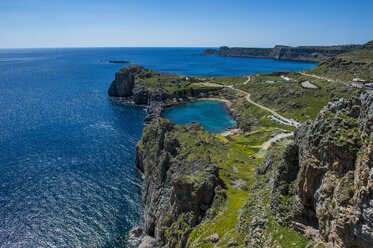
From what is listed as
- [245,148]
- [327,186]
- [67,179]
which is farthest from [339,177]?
[67,179]

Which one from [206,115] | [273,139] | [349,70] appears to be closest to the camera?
[273,139]

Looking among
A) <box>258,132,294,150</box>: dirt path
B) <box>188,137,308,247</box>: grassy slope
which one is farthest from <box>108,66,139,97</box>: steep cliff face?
<box>258,132,294,150</box>: dirt path

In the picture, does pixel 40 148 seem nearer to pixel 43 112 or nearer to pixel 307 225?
pixel 43 112

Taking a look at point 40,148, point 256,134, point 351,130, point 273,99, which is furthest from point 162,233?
point 273,99

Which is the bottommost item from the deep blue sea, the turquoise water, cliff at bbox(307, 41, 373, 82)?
the deep blue sea

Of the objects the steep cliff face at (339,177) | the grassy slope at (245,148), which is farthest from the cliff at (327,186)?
the grassy slope at (245,148)

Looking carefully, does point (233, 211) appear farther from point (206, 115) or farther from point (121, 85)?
point (121, 85)

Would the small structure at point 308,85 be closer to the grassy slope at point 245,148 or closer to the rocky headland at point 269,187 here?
the grassy slope at point 245,148

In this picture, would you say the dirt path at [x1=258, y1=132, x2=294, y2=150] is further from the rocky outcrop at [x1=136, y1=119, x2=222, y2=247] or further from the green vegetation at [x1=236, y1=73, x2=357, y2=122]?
the rocky outcrop at [x1=136, y1=119, x2=222, y2=247]
